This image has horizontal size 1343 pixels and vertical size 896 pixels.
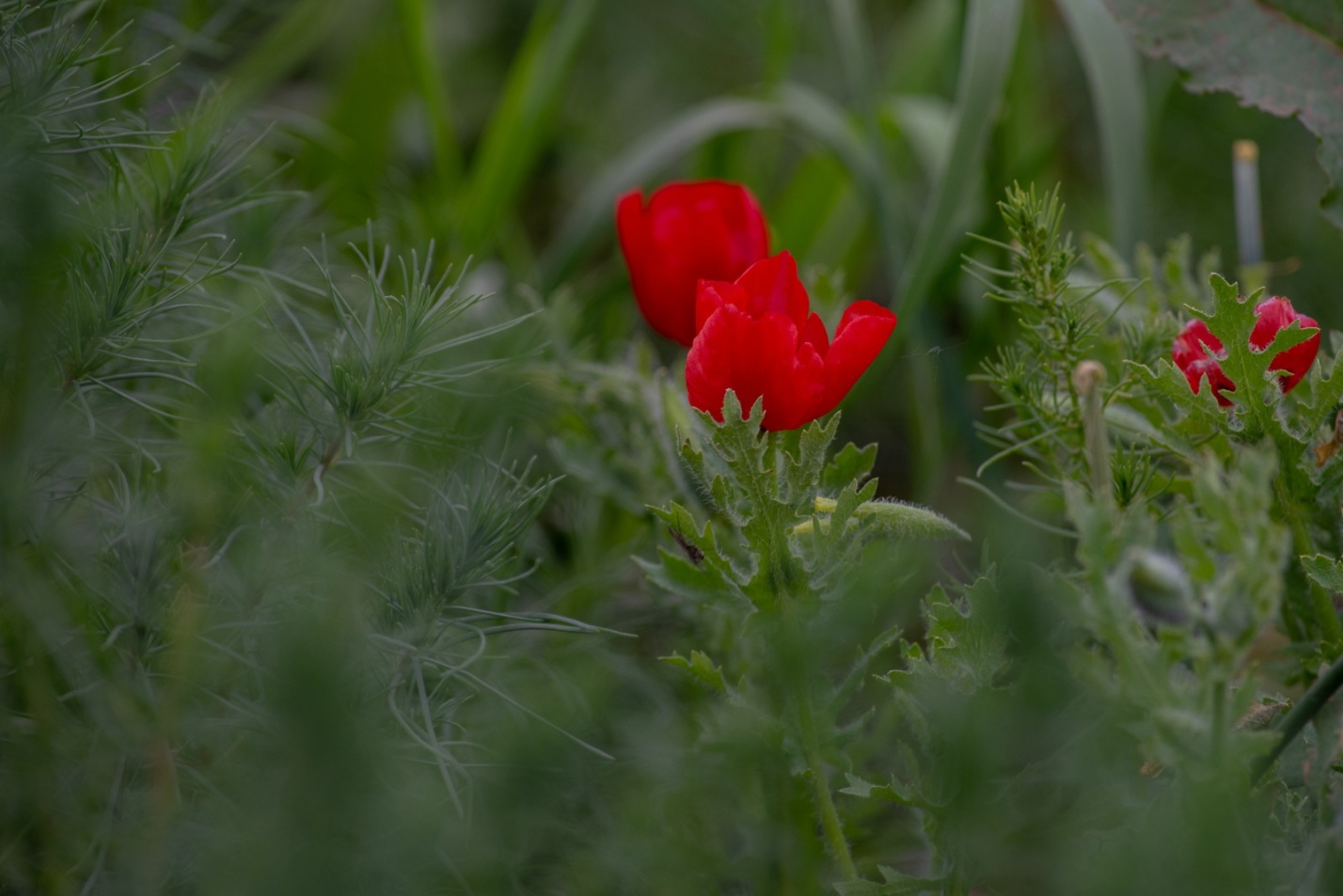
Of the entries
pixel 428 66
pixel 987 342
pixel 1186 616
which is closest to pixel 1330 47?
pixel 987 342

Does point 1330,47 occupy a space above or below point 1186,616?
above

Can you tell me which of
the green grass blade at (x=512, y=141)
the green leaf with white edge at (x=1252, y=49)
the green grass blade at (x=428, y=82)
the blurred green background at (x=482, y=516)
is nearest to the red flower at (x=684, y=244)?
the blurred green background at (x=482, y=516)

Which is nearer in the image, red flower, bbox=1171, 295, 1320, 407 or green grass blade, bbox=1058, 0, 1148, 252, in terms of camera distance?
red flower, bbox=1171, 295, 1320, 407

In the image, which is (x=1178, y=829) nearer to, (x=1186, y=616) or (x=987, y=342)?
(x=1186, y=616)

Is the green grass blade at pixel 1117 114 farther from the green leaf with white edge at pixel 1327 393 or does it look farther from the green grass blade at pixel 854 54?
the green leaf with white edge at pixel 1327 393

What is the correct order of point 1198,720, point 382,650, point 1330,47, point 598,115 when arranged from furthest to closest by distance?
point 598,115 < point 1330,47 < point 382,650 < point 1198,720

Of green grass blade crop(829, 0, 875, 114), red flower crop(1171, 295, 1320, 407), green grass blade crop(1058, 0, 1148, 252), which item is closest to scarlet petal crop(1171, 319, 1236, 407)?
red flower crop(1171, 295, 1320, 407)

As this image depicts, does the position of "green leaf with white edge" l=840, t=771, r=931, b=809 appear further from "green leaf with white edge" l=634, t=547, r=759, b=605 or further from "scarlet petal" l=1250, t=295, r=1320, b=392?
"scarlet petal" l=1250, t=295, r=1320, b=392
